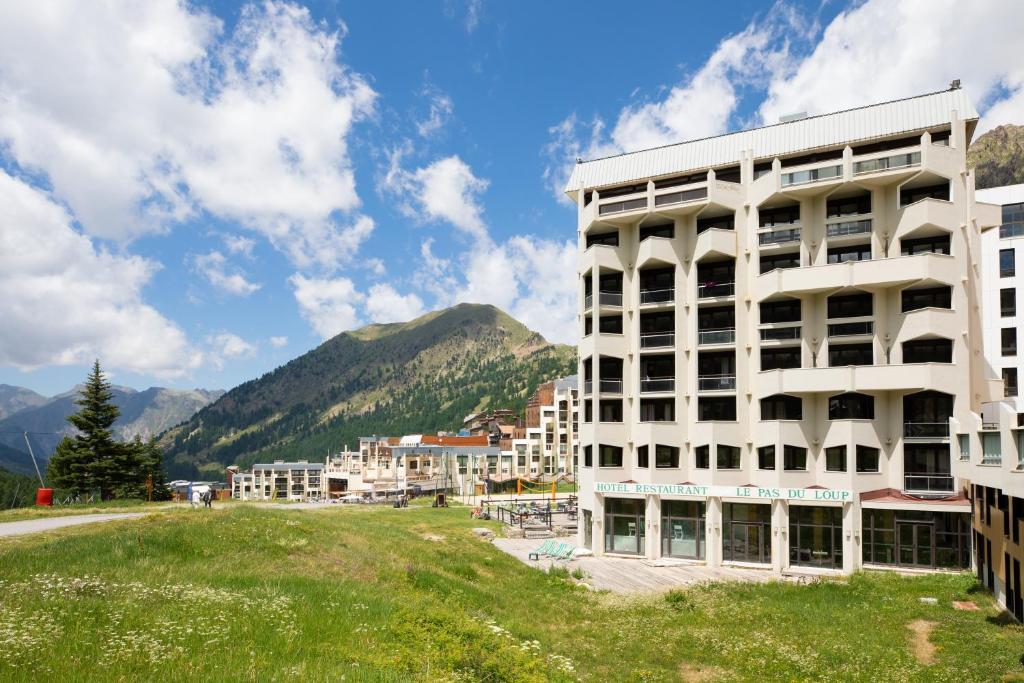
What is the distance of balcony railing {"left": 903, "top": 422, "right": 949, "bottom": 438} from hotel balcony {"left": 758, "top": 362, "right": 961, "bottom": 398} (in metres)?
2.41

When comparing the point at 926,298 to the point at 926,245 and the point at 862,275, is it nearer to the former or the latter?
the point at 926,245

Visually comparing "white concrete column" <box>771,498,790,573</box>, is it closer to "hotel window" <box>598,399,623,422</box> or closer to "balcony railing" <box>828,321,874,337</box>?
"balcony railing" <box>828,321,874,337</box>

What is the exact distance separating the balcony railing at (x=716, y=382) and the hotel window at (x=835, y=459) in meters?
7.24

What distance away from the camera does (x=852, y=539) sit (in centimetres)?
3847

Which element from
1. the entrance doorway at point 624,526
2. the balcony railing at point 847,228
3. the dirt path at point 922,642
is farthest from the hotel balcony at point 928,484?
the entrance doorway at point 624,526

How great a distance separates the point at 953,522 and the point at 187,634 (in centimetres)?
4024

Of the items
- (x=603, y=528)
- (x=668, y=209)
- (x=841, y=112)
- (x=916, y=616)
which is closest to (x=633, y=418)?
(x=603, y=528)

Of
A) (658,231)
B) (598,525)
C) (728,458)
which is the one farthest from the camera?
(658,231)

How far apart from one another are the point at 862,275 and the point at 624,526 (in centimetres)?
2291

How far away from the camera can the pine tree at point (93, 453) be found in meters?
64.4

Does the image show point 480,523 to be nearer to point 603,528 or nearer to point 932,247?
point 603,528

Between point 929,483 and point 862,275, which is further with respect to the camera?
point 862,275

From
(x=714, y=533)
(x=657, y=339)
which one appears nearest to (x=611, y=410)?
(x=657, y=339)

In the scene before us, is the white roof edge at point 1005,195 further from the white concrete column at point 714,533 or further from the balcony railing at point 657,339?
the white concrete column at point 714,533
